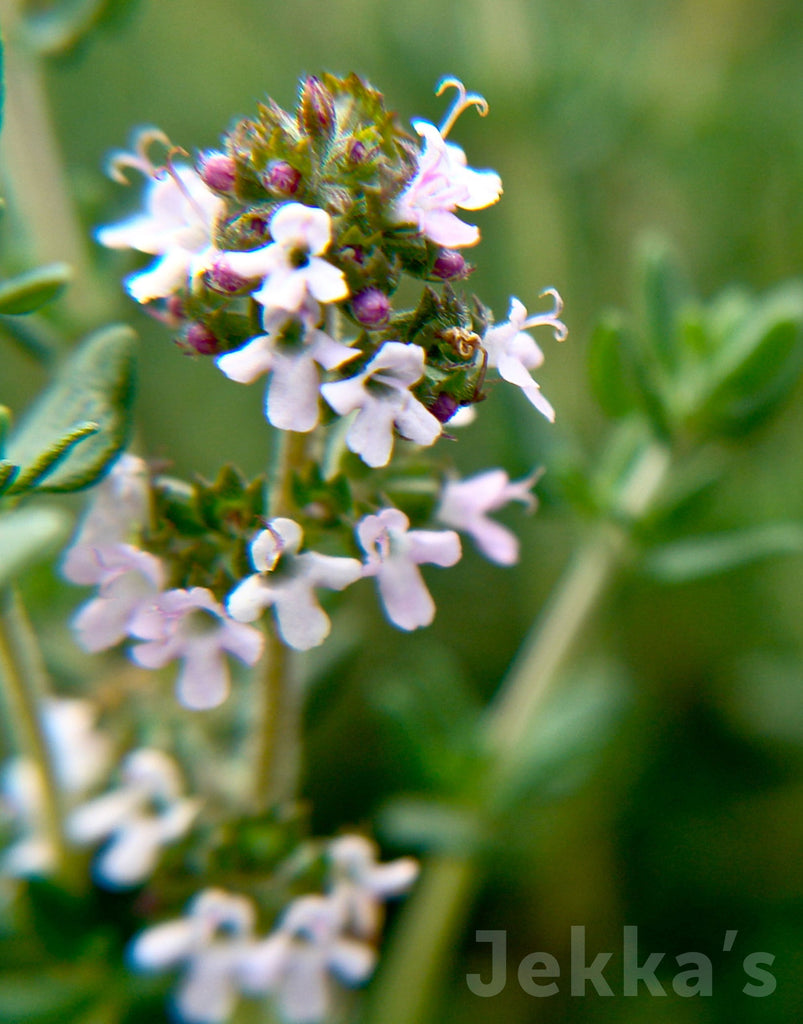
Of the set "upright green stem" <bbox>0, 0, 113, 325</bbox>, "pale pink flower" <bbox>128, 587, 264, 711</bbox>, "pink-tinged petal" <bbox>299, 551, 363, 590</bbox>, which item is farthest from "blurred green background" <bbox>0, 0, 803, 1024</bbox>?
"pink-tinged petal" <bbox>299, 551, 363, 590</bbox>

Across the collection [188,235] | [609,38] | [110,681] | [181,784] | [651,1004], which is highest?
[609,38]

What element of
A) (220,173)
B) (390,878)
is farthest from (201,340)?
(390,878)

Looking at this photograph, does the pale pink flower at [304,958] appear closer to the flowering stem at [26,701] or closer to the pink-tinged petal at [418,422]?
the flowering stem at [26,701]

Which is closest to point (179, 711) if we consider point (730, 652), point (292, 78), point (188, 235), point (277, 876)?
point (277, 876)

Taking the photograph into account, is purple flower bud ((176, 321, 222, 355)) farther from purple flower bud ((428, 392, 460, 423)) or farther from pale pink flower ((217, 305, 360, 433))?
purple flower bud ((428, 392, 460, 423))

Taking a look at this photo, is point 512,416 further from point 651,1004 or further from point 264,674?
point 651,1004

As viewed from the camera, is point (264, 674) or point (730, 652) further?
point (730, 652)

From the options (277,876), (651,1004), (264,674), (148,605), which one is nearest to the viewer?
(148,605)

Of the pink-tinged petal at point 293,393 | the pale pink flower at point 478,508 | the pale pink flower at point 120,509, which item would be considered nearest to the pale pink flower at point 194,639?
the pale pink flower at point 120,509
